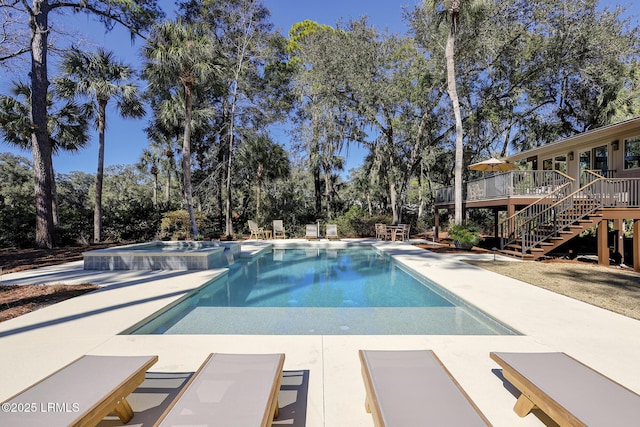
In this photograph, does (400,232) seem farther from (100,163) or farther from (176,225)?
(100,163)

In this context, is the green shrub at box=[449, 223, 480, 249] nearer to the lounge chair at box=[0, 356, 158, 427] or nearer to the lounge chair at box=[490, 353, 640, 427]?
the lounge chair at box=[490, 353, 640, 427]

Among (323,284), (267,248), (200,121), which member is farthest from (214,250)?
(200,121)

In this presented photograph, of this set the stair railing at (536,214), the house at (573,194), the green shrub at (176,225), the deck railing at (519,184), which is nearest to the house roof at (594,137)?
the house at (573,194)

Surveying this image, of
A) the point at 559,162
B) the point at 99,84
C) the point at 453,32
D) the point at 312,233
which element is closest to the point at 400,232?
the point at 312,233

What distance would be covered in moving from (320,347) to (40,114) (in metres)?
13.4

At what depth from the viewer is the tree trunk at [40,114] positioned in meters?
10.2

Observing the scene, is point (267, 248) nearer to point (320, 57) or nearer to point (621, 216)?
point (320, 57)

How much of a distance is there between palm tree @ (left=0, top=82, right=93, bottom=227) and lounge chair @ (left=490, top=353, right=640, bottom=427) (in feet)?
52.4

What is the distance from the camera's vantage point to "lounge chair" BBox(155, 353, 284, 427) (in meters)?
1.56

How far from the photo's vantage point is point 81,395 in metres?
1.72

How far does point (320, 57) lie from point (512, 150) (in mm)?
14794

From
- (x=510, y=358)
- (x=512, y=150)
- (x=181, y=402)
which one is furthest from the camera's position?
(x=512, y=150)

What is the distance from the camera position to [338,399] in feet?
7.29

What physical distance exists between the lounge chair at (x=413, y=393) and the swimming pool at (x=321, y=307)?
5.44 feet
